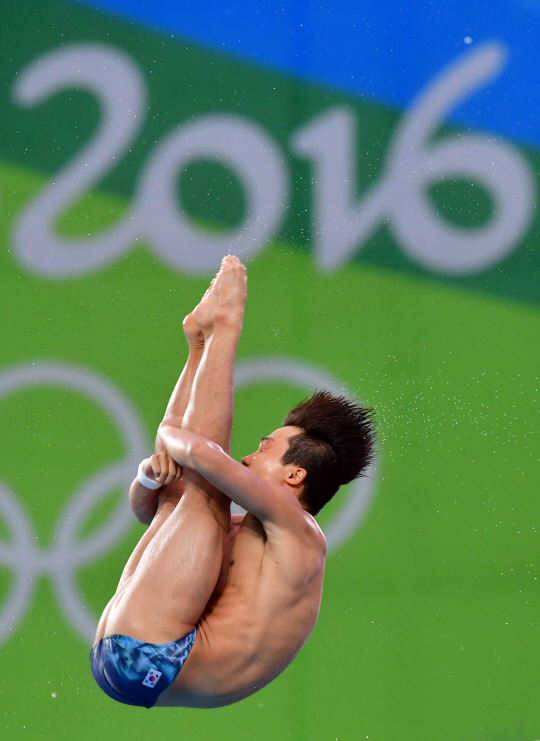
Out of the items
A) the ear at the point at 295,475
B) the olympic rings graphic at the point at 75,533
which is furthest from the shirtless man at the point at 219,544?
the olympic rings graphic at the point at 75,533

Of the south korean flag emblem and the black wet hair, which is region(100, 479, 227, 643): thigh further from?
the black wet hair

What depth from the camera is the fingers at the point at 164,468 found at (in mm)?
2176

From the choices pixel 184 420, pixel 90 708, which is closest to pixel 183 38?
pixel 184 420

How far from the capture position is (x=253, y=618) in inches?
86.0

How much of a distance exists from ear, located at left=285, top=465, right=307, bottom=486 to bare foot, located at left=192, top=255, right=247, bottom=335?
38cm

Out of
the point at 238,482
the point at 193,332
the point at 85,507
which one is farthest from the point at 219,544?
the point at 85,507

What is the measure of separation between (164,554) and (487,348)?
2033 mm

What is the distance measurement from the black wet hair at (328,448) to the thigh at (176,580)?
265 millimetres

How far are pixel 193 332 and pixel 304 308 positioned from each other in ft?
4.56

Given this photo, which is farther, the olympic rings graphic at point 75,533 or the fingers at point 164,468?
the olympic rings graphic at point 75,533

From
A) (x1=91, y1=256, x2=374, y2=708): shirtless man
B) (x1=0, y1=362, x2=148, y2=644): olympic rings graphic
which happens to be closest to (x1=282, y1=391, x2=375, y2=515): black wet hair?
(x1=91, y1=256, x2=374, y2=708): shirtless man

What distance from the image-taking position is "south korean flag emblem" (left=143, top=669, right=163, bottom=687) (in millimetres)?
2066

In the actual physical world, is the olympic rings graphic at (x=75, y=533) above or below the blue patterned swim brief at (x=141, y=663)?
above

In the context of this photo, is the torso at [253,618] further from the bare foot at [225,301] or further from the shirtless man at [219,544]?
the bare foot at [225,301]
